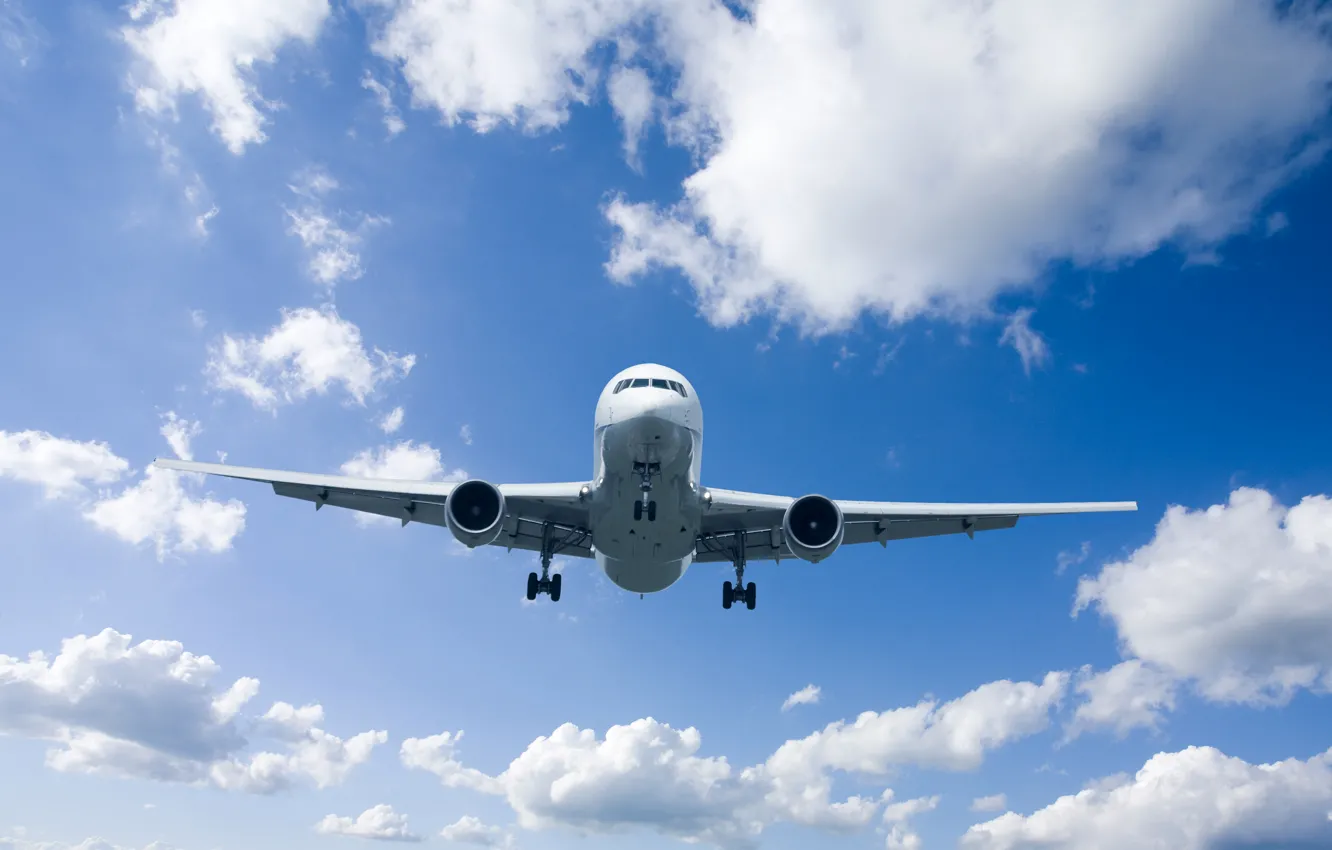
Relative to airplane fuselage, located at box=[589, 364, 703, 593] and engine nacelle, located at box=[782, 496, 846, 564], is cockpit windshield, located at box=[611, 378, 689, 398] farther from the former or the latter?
engine nacelle, located at box=[782, 496, 846, 564]

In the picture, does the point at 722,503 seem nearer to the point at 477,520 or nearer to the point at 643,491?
the point at 643,491

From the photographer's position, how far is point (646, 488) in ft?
70.8

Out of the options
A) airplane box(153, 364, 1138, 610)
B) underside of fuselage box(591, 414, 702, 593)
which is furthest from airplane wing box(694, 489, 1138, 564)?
underside of fuselage box(591, 414, 702, 593)

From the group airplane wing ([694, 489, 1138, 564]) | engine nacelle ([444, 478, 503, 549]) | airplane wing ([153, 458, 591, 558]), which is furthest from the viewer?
airplane wing ([694, 489, 1138, 564])

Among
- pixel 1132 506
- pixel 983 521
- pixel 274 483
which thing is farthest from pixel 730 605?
pixel 274 483

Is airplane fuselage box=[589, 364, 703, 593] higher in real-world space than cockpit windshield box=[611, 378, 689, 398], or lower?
lower

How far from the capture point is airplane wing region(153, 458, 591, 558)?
77.5 feet

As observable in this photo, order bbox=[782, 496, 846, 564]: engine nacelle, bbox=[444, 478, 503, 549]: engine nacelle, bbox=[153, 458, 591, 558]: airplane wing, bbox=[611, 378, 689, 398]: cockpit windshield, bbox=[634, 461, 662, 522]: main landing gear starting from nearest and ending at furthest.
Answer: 1. bbox=[611, 378, 689, 398]: cockpit windshield
2. bbox=[634, 461, 662, 522]: main landing gear
3. bbox=[444, 478, 503, 549]: engine nacelle
4. bbox=[782, 496, 846, 564]: engine nacelle
5. bbox=[153, 458, 591, 558]: airplane wing

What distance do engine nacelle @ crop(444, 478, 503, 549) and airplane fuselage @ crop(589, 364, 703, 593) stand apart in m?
2.65

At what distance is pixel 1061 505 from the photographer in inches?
1001

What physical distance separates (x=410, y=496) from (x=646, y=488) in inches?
273

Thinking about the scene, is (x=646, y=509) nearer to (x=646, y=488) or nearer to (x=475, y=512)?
(x=646, y=488)

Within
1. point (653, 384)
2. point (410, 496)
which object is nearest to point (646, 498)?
point (653, 384)

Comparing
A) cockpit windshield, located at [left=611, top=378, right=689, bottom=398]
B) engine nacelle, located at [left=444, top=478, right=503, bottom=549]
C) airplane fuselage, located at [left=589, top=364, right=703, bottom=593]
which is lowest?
engine nacelle, located at [left=444, top=478, right=503, bottom=549]
